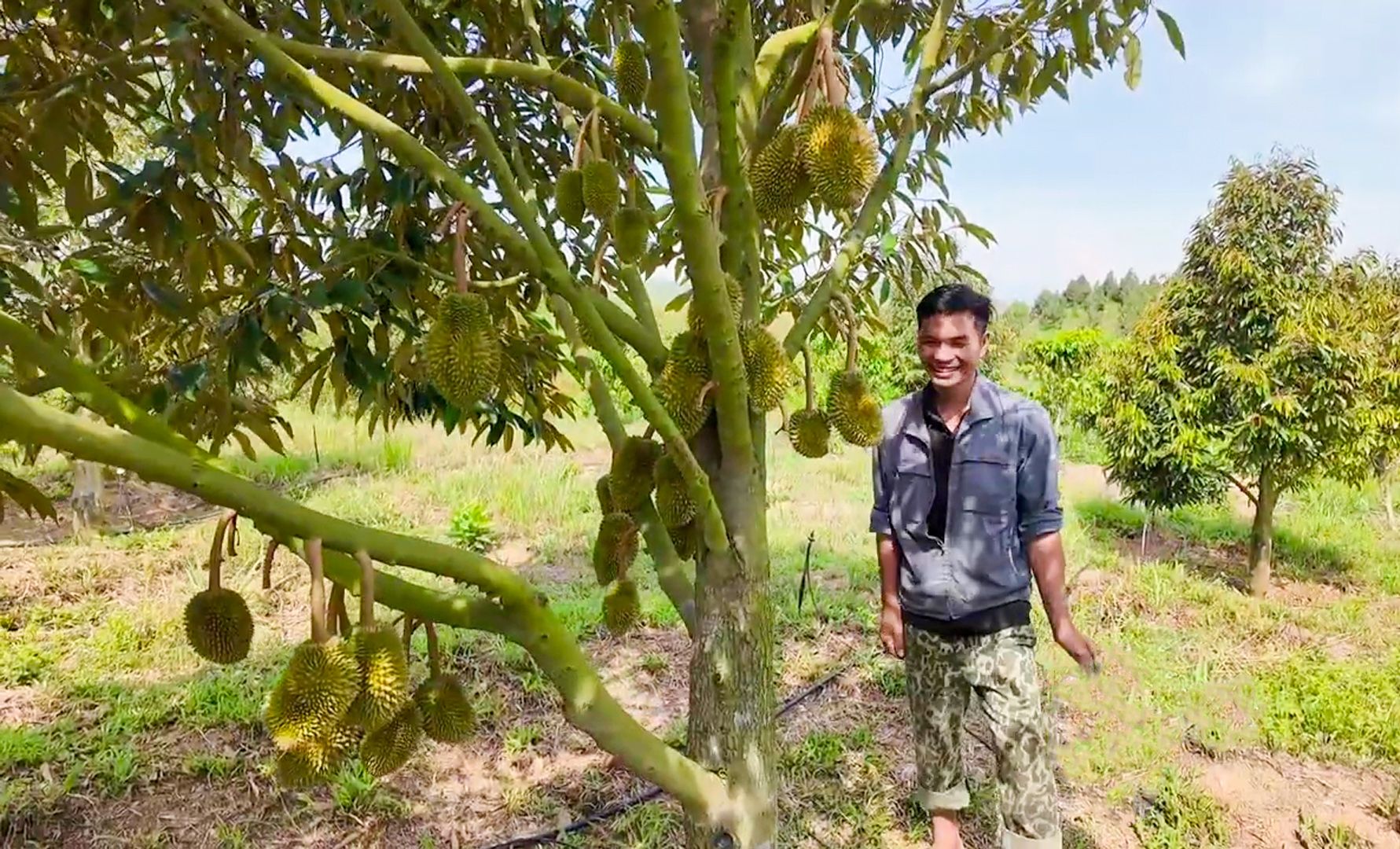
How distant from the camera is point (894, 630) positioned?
231 cm

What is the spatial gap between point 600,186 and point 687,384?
29 centimetres

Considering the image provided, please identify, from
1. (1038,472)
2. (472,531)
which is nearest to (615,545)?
(1038,472)

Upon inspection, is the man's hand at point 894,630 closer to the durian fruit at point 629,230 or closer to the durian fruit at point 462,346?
the durian fruit at point 629,230

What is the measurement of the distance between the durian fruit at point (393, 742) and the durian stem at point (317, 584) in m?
0.19

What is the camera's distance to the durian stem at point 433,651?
856mm

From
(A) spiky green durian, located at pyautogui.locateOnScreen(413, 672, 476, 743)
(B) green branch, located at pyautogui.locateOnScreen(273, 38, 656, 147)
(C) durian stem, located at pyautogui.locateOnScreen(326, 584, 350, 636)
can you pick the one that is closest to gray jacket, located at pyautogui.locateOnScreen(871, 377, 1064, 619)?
(B) green branch, located at pyautogui.locateOnScreen(273, 38, 656, 147)

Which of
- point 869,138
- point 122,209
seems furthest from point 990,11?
Answer: point 122,209

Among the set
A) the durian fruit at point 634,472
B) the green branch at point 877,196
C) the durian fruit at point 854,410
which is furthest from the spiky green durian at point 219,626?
the durian fruit at point 854,410

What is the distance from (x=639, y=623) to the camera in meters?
3.82

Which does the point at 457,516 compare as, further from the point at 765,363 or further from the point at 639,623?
the point at 765,363

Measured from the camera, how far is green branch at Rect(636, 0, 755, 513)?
0.79 meters

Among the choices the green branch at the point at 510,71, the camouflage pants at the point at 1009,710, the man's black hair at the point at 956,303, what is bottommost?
the camouflage pants at the point at 1009,710

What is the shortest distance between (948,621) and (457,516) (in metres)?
3.57

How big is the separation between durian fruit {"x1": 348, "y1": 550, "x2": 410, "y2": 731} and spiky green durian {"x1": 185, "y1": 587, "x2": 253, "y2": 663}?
0.25 metres
